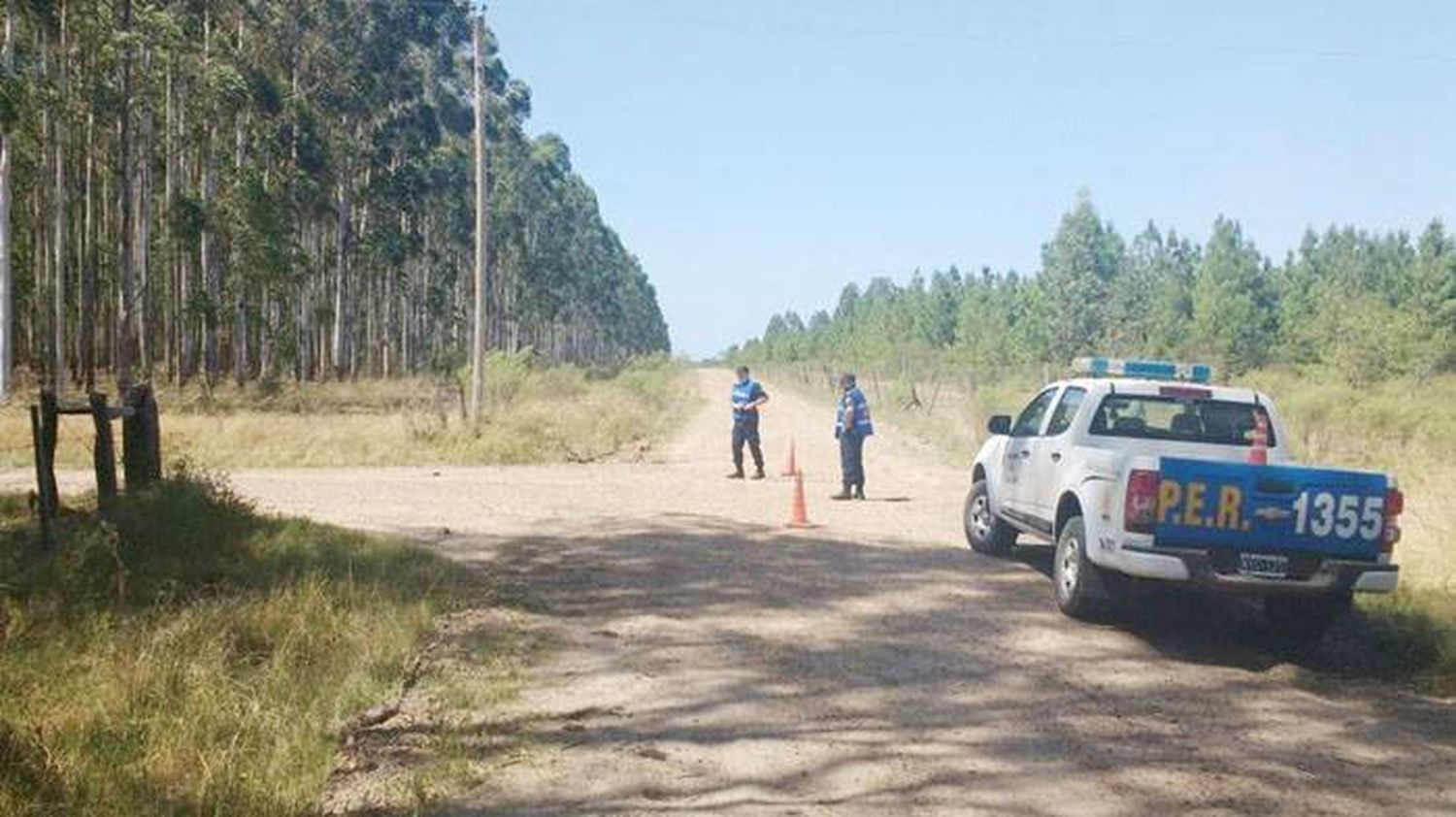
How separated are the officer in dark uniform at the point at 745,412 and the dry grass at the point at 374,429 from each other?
455 cm

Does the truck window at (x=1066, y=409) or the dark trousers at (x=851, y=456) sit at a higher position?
the truck window at (x=1066, y=409)

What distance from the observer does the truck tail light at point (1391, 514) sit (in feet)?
24.4

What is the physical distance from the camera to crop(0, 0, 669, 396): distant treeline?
26.6 meters

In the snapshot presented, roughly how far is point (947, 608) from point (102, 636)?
5.79 metres

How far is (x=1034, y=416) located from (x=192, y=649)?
7370mm

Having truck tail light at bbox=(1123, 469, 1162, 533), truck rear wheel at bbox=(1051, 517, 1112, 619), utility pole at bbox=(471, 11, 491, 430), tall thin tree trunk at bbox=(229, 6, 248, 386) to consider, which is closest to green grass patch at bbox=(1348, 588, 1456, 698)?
truck rear wheel at bbox=(1051, 517, 1112, 619)

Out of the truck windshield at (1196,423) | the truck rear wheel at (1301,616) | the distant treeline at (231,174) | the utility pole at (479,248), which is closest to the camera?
the truck rear wheel at (1301,616)

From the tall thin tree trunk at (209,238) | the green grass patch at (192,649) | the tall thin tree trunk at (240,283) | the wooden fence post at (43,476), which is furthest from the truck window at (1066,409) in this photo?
the tall thin tree trunk at (240,283)

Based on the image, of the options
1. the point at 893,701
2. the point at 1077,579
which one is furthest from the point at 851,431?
the point at 893,701

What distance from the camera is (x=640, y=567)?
34.1ft

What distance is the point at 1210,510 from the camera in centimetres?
741

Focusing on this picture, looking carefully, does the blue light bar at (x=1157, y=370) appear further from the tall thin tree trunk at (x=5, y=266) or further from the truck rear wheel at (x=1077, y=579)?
the tall thin tree trunk at (x=5, y=266)

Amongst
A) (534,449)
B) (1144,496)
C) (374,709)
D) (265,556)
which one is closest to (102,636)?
(374,709)

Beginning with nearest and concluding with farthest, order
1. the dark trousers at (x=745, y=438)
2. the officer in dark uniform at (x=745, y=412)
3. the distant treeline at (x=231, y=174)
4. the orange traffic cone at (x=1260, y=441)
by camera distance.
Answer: the orange traffic cone at (x=1260, y=441) < the officer in dark uniform at (x=745, y=412) < the dark trousers at (x=745, y=438) < the distant treeline at (x=231, y=174)
